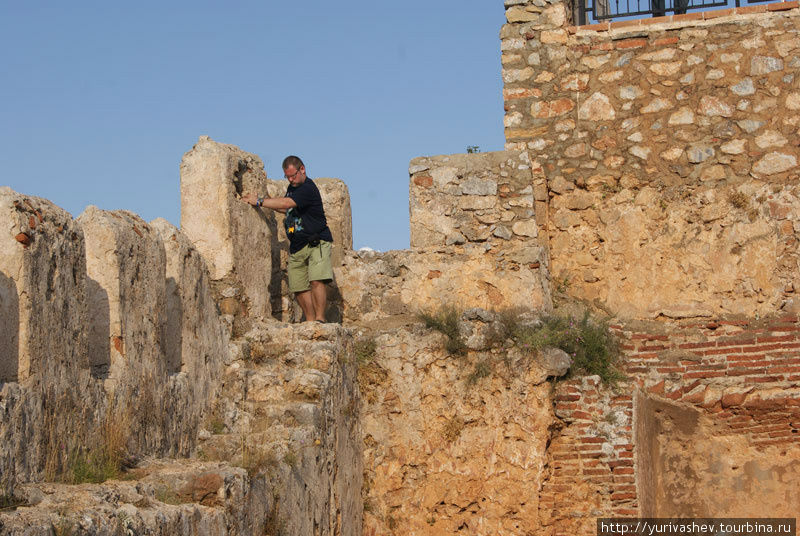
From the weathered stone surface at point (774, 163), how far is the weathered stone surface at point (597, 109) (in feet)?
4.24

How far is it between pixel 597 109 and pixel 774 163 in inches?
61.0

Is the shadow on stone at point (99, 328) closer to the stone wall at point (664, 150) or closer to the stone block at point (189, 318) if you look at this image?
the stone block at point (189, 318)

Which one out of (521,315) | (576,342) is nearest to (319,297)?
(521,315)

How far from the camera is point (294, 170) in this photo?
28.2 ft

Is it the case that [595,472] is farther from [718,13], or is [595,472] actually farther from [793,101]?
[718,13]

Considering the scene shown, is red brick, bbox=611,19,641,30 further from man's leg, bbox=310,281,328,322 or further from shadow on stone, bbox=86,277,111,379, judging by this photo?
shadow on stone, bbox=86,277,111,379

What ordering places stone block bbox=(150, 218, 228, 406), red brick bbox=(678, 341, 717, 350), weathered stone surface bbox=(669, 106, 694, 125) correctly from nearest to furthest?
stone block bbox=(150, 218, 228, 406)
red brick bbox=(678, 341, 717, 350)
weathered stone surface bbox=(669, 106, 694, 125)

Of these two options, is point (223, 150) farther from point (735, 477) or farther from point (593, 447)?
point (735, 477)

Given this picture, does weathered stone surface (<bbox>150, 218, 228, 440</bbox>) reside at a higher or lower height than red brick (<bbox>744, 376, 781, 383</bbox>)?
higher

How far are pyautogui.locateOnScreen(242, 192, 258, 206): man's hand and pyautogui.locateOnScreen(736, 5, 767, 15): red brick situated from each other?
4555 millimetres

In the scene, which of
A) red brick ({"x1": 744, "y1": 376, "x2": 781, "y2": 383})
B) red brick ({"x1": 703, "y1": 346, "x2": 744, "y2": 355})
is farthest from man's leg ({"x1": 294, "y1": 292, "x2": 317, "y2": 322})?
red brick ({"x1": 744, "y1": 376, "x2": 781, "y2": 383})

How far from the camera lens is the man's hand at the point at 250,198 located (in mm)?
8070

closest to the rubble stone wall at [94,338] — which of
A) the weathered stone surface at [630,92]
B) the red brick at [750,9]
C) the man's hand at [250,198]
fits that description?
the man's hand at [250,198]

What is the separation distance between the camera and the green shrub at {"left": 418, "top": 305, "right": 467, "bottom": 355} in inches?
339
